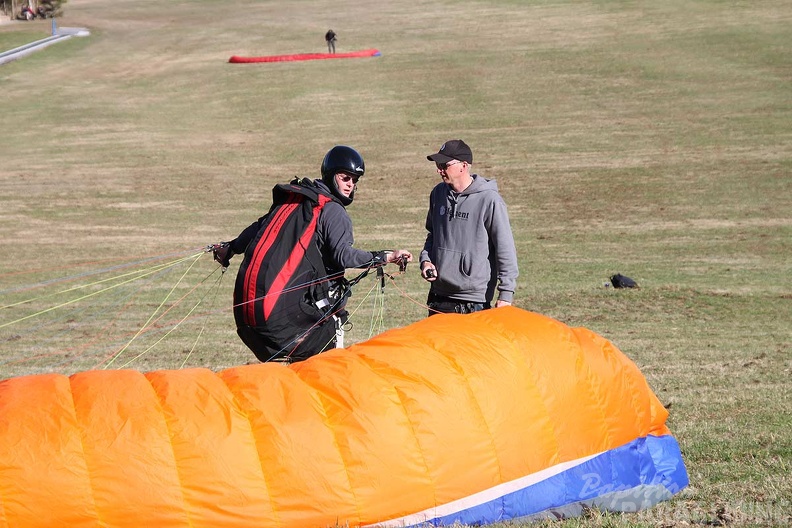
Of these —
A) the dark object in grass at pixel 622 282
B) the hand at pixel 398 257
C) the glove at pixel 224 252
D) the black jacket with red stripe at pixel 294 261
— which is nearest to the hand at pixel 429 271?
the hand at pixel 398 257

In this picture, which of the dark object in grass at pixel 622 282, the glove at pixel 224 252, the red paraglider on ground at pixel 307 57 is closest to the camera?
the glove at pixel 224 252

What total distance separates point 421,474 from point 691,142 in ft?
67.2

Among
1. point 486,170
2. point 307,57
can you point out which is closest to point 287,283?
point 486,170

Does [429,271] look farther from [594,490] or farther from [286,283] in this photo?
[594,490]

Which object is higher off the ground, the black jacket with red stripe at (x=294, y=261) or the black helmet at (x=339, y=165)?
the black helmet at (x=339, y=165)

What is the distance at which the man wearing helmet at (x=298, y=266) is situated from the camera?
5.25 metres

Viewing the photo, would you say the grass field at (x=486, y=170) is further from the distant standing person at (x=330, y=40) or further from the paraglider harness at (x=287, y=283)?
the paraglider harness at (x=287, y=283)

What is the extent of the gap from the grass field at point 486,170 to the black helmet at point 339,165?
7.33 ft

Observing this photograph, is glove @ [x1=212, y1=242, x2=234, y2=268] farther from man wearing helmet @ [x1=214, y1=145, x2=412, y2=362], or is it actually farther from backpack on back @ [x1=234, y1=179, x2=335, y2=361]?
backpack on back @ [x1=234, y1=179, x2=335, y2=361]

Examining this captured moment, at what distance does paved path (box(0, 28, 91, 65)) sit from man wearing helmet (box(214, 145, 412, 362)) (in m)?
34.1

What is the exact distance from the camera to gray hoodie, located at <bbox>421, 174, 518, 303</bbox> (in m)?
5.99

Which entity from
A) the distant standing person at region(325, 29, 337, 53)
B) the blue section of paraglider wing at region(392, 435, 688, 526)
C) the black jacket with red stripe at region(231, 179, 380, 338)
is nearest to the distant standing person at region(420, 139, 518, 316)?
the black jacket with red stripe at region(231, 179, 380, 338)

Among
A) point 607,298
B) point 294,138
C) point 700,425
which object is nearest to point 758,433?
point 700,425

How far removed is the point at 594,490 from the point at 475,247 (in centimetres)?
178
